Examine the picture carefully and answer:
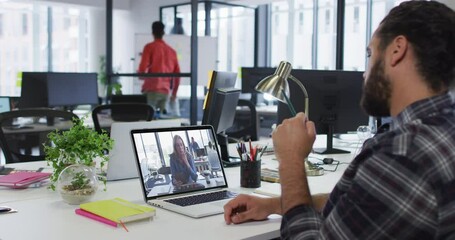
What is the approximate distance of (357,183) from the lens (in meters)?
1.01

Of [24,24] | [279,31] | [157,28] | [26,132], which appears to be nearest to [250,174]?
[26,132]

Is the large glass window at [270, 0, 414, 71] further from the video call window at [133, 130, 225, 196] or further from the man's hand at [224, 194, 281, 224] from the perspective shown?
the man's hand at [224, 194, 281, 224]

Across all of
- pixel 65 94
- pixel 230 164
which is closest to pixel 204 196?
pixel 230 164

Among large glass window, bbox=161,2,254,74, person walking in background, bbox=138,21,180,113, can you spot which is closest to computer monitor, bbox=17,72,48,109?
person walking in background, bbox=138,21,180,113

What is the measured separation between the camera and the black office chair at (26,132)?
2783 mm

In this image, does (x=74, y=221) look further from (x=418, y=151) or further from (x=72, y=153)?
(x=418, y=151)

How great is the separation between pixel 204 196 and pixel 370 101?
29.8 inches

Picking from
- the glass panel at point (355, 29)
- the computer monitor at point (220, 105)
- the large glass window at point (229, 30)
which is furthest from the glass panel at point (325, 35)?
Answer: the computer monitor at point (220, 105)

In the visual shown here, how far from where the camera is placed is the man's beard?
1130 mm

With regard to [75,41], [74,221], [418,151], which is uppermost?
[75,41]

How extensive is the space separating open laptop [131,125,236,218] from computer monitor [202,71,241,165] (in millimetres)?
501

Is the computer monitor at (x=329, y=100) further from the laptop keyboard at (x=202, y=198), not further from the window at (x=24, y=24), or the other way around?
the window at (x=24, y=24)

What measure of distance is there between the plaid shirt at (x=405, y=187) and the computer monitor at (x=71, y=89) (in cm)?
385

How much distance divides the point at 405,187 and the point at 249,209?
0.61m
